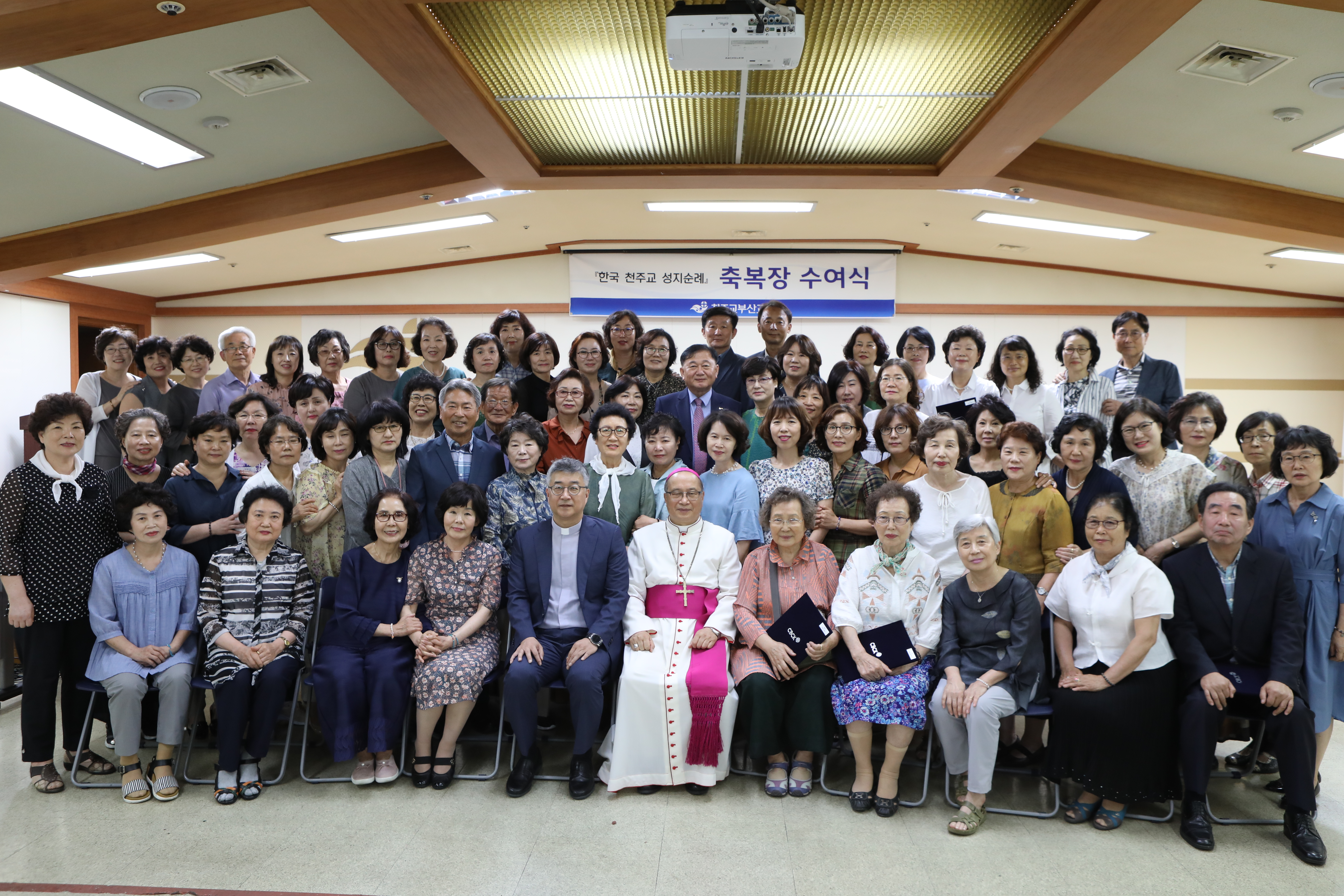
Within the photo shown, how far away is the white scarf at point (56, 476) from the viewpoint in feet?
12.2

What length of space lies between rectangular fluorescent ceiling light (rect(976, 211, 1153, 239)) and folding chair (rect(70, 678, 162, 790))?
7.47m

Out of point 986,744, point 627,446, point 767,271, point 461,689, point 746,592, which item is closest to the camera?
point 986,744

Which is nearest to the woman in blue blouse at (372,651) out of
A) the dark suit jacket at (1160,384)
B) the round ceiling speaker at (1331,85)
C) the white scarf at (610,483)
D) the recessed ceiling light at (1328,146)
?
the white scarf at (610,483)

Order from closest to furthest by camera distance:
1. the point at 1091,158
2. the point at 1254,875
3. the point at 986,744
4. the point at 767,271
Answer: the point at 1254,875, the point at 986,744, the point at 1091,158, the point at 767,271

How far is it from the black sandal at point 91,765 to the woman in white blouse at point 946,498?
371 cm

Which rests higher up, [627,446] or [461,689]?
[627,446]

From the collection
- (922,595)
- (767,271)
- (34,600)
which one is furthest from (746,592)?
(767,271)

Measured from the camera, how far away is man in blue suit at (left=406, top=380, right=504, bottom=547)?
414 centimetres

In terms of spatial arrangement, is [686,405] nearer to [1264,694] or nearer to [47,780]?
[1264,694]

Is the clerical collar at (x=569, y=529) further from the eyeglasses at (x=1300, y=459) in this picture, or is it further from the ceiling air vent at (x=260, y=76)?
the eyeglasses at (x=1300, y=459)

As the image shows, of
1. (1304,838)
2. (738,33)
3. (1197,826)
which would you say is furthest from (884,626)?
(738,33)

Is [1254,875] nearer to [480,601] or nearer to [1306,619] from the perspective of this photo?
[1306,619]

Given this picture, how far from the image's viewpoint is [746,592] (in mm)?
3869

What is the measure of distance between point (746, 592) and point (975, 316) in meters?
7.09
